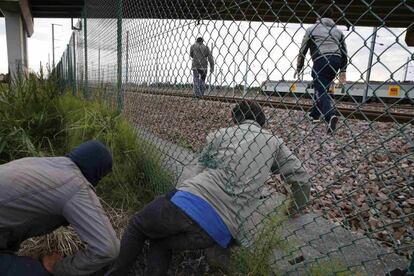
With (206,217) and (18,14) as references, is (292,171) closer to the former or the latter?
(206,217)

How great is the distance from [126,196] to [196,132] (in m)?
2.10

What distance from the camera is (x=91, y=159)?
2328 millimetres

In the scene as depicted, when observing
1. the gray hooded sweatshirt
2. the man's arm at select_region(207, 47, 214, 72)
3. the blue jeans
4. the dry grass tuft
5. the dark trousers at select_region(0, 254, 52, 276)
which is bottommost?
the dry grass tuft

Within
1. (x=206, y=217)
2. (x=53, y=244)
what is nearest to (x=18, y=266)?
(x=53, y=244)

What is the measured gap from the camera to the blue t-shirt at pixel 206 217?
2232 millimetres

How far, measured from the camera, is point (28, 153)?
3816mm

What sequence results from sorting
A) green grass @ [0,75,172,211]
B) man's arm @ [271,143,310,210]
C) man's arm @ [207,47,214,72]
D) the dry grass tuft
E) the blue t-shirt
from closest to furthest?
the blue t-shirt < man's arm @ [271,143,310,210] < man's arm @ [207,47,214,72] < the dry grass tuft < green grass @ [0,75,172,211]

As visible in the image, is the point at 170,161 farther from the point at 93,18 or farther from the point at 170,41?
the point at 93,18

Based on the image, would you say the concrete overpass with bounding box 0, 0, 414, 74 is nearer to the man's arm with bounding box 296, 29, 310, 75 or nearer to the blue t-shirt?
the man's arm with bounding box 296, 29, 310, 75

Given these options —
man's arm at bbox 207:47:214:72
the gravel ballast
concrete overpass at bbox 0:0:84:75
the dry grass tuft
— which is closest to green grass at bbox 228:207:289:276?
the gravel ballast

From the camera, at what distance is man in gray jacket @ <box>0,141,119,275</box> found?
2.13 meters

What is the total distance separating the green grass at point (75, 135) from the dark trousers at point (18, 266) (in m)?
1.10

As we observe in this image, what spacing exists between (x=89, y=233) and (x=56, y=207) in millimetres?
244

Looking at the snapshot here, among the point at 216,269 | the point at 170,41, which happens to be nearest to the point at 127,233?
the point at 216,269
